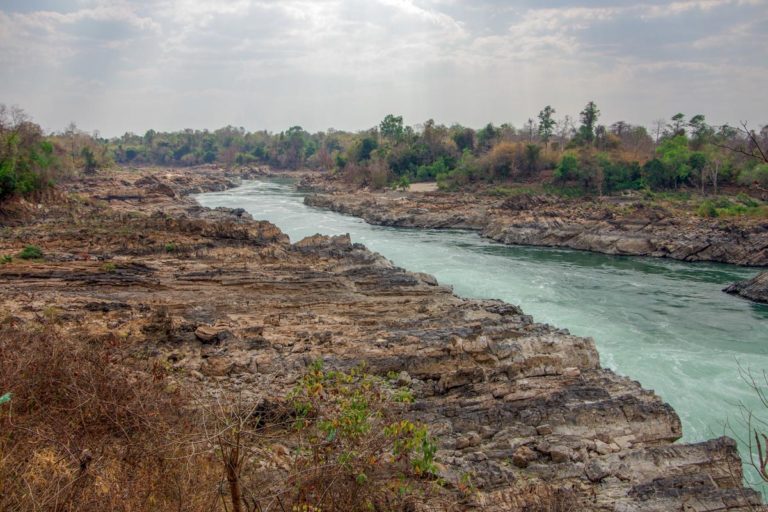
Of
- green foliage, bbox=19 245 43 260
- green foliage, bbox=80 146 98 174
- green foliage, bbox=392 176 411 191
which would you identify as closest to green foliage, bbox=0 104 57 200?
green foliage, bbox=19 245 43 260

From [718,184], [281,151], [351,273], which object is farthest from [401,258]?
[281,151]

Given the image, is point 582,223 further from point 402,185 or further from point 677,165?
point 402,185

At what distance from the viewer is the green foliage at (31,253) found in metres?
17.4

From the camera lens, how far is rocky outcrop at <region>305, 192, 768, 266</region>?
2744 cm

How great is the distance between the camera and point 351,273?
1859 centimetres

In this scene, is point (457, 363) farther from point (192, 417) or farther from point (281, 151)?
point (281, 151)

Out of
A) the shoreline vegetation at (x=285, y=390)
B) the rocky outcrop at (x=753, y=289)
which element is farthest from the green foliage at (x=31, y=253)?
the rocky outcrop at (x=753, y=289)

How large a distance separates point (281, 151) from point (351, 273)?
70.4 meters

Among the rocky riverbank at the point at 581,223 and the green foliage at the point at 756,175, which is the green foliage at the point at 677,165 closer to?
the green foliage at the point at 756,175

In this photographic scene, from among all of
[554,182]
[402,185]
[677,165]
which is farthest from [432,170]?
[677,165]

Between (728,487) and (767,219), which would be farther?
(767,219)

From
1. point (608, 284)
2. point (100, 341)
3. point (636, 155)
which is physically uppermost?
point (636, 155)

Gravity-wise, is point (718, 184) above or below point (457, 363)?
above

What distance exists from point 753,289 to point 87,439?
22.8 meters
